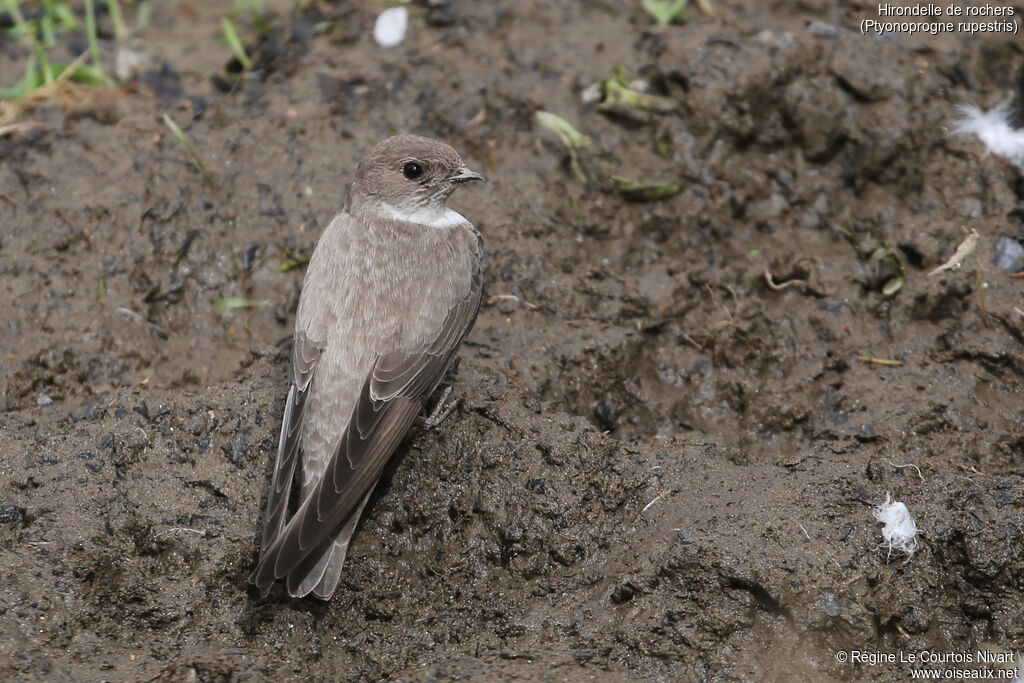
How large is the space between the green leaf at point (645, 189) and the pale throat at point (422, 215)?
3.94 ft

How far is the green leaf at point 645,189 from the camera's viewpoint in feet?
20.6

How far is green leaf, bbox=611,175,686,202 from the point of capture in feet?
20.6

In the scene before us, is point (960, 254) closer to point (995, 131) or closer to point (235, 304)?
point (995, 131)

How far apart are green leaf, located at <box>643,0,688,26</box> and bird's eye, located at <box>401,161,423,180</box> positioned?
254 cm

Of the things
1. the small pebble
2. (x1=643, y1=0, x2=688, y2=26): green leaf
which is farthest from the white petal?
the small pebble

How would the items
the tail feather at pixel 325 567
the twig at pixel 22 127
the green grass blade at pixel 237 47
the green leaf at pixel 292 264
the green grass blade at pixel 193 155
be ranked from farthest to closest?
the green grass blade at pixel 237 47, the twig at pixel 22 127, the green grass blade at pixel 193 155, the green leaf at pixel 292 264, the tail feather at pixel 325 567

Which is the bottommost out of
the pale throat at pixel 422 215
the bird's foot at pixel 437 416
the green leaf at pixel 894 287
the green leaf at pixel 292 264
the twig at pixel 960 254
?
the green leaf at pixel 292 264

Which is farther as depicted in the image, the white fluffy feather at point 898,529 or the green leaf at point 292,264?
the green leaf at point 292,264

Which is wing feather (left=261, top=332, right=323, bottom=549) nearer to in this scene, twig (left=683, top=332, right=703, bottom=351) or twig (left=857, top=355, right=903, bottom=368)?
twig (left=683, top=332, right=703, bottom=351)

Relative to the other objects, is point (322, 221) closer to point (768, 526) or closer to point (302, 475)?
point (302, 475)

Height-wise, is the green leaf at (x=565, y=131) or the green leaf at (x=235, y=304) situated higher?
the green leaf at (x=565, y=131)

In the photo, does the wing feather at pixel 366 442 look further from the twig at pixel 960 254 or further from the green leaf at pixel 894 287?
the twig at pixel 960 254

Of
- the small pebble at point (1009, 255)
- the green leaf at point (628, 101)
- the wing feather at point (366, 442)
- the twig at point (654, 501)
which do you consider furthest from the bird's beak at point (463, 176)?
the small pebble at point (1009, 255)

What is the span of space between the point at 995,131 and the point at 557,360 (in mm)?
3159
